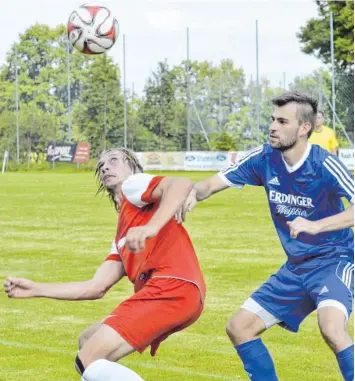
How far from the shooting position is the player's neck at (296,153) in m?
7.00

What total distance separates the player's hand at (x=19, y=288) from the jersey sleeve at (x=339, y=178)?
2037 mm

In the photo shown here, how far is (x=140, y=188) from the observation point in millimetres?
6027

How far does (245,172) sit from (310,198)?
613 millimetres

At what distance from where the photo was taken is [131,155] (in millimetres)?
6461

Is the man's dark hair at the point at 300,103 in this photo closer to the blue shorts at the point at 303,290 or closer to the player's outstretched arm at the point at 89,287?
the blue shorts at the point at 303,290

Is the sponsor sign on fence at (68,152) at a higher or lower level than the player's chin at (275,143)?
lower

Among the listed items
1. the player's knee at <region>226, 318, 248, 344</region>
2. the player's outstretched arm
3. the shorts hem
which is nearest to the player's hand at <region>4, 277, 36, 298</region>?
the player's outstretched arm

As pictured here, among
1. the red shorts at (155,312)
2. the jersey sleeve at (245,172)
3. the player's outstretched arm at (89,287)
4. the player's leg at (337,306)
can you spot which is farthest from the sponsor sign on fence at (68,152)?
the red shorts at (155,312)

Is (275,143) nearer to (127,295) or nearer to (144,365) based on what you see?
(144,365)

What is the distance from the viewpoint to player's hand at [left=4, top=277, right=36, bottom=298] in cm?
615

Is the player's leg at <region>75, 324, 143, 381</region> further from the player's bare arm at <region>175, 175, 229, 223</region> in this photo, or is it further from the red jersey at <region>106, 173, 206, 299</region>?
the player's bare arm at <region>175, 175, 229, 223</region>

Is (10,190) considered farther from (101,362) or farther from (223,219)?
(101,362)

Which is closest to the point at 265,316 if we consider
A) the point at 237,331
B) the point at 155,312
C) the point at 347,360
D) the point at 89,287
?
the point at 237,331

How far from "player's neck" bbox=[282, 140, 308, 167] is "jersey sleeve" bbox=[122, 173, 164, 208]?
4.33ft
